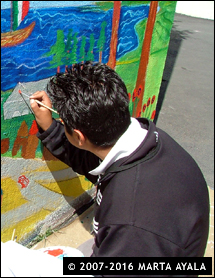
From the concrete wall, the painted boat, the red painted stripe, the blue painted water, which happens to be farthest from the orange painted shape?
the concrete wall

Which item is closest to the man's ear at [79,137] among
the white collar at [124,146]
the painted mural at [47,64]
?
the white collar at [124,146]

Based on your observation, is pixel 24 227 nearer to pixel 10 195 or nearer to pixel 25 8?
pixel 10 195

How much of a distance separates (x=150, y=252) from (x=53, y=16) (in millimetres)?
1415

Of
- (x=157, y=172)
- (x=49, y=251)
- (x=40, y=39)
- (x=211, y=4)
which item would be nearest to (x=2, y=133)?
(x=40, y=39)

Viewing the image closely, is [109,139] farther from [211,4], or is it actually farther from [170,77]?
[211,4]

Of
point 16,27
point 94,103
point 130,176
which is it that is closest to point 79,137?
point 94,103

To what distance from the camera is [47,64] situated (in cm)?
189

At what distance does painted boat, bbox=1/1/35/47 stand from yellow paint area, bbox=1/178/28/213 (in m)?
0.84

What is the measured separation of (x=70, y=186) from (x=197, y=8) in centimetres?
1914

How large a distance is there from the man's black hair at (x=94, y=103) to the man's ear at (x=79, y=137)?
0.02 metres

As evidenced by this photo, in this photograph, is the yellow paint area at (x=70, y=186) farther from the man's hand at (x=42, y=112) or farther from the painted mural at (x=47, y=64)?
the man's hand at (x=42, y=112)

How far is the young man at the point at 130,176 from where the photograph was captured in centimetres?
109

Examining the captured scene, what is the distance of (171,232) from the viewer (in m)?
1.11

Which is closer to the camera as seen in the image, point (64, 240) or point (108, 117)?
point (108, 117)
